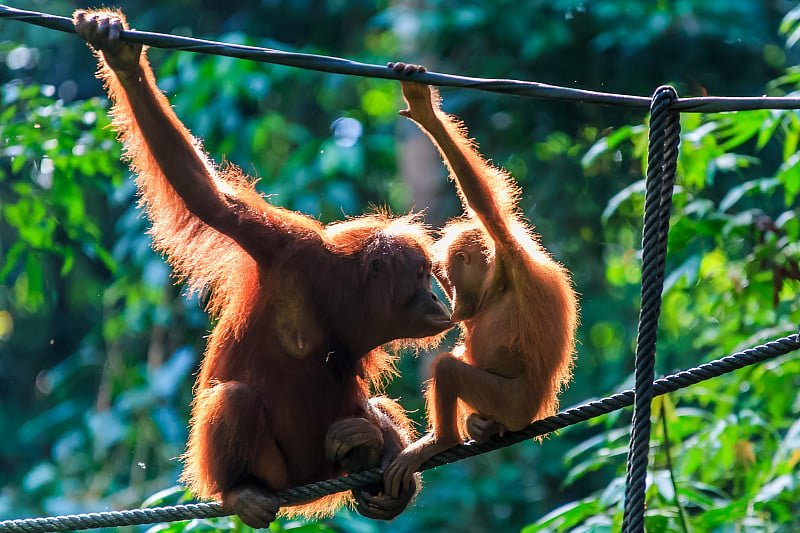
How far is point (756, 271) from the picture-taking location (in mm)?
3533

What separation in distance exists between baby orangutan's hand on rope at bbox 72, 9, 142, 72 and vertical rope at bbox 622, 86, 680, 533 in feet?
4.36

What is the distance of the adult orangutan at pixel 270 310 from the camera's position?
2672 mm

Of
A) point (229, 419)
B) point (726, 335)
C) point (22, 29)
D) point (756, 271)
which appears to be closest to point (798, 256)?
point (756, 271)

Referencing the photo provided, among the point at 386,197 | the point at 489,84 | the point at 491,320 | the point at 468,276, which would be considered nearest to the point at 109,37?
the point at 489,84

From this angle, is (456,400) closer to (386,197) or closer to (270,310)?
(270,310)

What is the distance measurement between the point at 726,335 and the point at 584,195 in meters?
2.57

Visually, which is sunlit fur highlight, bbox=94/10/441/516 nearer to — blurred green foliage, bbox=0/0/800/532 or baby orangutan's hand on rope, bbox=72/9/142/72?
baby orangutan's hand on rope, bbox=72/9/142/72

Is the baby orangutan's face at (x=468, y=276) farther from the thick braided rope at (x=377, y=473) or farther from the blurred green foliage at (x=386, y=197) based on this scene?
the blurred green foliage at (x=386, y=197)

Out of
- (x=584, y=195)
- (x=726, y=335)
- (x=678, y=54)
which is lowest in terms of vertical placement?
(x=726, y=335)

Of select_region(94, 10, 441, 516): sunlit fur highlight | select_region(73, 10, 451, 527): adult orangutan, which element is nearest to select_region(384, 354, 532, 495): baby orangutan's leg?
select_region(73, 10, 451, 527): adult orangutan

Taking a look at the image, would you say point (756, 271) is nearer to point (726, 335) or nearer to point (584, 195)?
point (726, 335)

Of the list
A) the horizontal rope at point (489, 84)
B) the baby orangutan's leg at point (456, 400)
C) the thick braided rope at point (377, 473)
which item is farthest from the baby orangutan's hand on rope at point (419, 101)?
the thick braided rope at point (377, 473)

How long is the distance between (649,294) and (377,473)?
3.35 ft

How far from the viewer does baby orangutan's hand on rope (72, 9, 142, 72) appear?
96.7 inches
